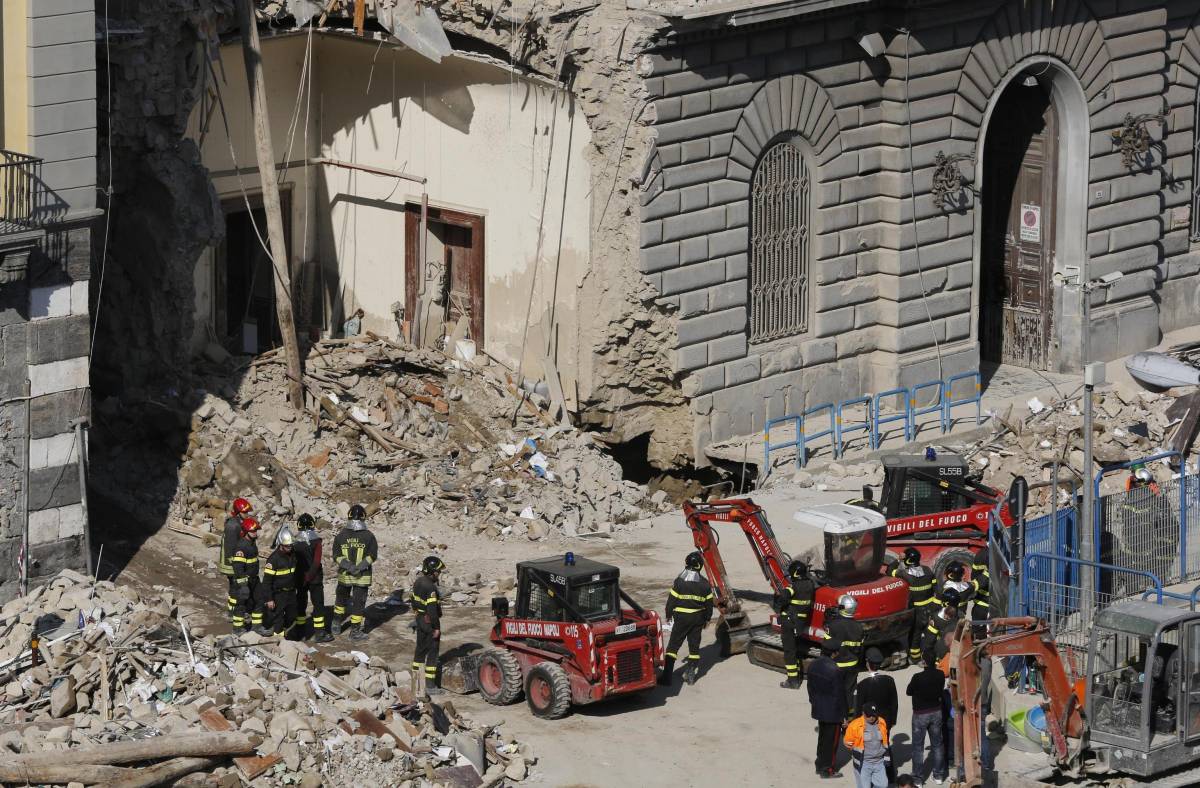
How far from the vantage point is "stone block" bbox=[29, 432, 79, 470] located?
27312mm

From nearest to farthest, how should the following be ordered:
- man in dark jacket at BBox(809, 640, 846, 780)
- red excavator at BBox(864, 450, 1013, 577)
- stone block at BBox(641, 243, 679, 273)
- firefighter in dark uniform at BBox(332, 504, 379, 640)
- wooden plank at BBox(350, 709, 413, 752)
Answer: wooden plank at BBox(350, 709, 413, 752)
man in dark jacket at BBox(809, 640, 846, 780)
firefighter in dark uniform at BBox(332, 504, 379, 640)
red excavator at BBox(864, 450, 1013, 577)
stone block at BBox(641, 243, 679, 273)

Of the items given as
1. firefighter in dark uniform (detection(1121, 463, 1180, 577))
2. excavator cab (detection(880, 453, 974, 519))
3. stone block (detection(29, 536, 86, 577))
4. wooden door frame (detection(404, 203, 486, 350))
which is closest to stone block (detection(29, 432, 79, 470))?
stone block (detection(29, 536, 86, 577))

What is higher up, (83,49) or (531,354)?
(83,49)

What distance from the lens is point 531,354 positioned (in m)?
34.3

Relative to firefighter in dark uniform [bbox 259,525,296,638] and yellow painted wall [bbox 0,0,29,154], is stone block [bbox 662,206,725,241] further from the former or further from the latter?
yellow painted wall [bbox 0,0,29,154]

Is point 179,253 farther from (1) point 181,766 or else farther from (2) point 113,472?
(1) point 181,766

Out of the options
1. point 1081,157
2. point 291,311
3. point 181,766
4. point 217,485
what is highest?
point 1081,157

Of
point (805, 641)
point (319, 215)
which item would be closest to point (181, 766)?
point (805, 641)

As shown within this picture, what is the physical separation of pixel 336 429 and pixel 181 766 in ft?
35.6

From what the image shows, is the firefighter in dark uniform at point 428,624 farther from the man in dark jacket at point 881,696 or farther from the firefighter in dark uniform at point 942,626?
the firefighter in dark uniform at point 942,626

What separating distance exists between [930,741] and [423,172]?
15.1m

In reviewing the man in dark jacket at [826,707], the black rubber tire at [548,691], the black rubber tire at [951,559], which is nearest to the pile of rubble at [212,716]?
the black rubber tire at [548,691]

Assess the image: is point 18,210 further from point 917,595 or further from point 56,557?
point 917,595

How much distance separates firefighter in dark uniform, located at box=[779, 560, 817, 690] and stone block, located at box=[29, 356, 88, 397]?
8583 mm
